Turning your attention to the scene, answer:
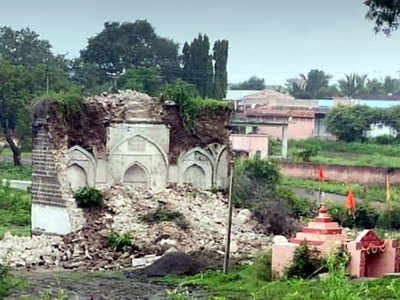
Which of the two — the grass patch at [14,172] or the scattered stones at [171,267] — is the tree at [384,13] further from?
the grass patch at [14,172]

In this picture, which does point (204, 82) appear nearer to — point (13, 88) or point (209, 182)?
point (13, 88)

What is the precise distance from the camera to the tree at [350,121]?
65.1 meters

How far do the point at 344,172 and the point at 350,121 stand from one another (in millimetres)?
13921

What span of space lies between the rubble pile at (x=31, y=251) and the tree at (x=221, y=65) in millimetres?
30457

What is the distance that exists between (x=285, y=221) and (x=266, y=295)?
14.2 m

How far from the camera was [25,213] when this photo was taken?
4212cm

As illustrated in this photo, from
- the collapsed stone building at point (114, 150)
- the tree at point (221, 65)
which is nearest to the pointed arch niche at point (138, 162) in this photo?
the collapsed stone building at point (114, 150)

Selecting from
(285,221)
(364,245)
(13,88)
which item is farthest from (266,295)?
(13,88)

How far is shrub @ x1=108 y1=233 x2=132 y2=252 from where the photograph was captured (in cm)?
3388

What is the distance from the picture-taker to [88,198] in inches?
1405

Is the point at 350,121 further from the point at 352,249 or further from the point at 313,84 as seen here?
the point at 313,84

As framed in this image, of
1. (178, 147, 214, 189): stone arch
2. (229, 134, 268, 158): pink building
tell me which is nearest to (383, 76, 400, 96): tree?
(229, 134, 268, 158): pink building

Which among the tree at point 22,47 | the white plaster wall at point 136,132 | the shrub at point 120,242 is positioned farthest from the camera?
the tree at point 22,47

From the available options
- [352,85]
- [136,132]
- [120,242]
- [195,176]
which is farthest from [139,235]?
[352,85]
